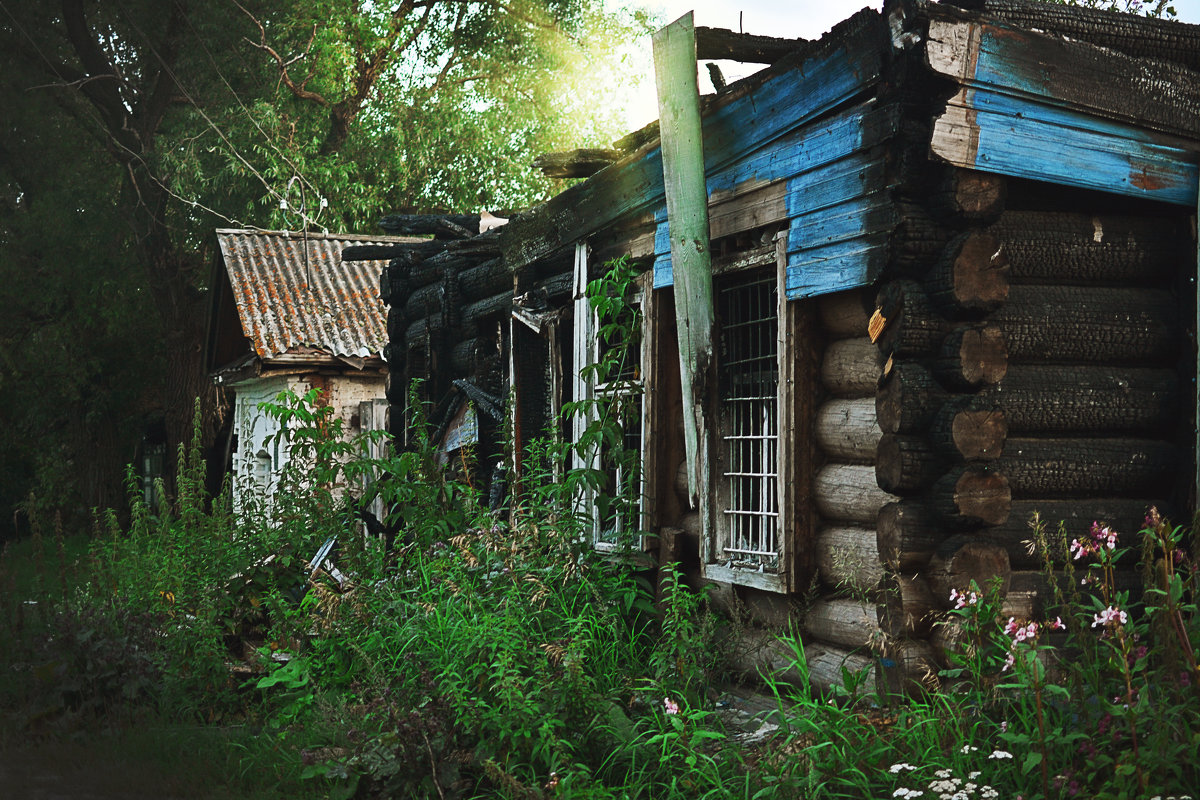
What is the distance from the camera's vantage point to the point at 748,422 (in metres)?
6.25

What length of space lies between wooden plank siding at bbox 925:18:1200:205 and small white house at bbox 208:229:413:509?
10684mm

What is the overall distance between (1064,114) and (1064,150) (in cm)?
17

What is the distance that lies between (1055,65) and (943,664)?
2772 mm

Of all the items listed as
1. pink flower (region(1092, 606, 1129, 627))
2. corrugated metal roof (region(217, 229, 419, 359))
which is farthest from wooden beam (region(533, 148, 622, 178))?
corrugated metal roof (region(217, 229, 419, 359))

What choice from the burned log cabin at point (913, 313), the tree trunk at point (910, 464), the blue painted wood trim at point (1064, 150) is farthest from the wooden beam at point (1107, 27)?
the tree trunk at point (910, 464)

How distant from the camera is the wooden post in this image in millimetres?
5949

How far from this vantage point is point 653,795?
15.0ft

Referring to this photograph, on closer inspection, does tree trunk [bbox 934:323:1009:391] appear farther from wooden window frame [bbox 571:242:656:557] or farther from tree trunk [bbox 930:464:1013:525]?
wooden window frame [bbox 571:242:656:557]

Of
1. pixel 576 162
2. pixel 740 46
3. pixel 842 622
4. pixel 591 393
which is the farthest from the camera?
pixel 576 162

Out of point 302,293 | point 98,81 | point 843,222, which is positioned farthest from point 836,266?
point 98,81

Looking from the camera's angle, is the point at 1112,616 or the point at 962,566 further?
the point at 962,566

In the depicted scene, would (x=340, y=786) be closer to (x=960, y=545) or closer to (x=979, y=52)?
(x=960, y=545)

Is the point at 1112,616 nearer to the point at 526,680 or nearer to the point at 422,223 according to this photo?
the point at 526,680

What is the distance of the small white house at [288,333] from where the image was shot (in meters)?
15.2
